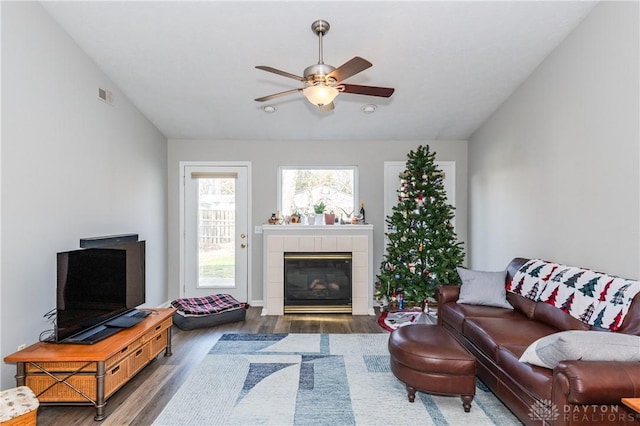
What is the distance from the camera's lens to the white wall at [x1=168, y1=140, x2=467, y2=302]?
18.3 feet

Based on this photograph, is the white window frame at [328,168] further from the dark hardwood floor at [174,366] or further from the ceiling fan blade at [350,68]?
the ceiling fan blade at [350,68]

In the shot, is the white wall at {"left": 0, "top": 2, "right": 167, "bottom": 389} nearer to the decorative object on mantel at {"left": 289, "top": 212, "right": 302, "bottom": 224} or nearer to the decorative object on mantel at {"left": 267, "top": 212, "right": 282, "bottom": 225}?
the decorative object on mantel at {"left": 267, "top": 212, "right": 282, "bottom": 225}

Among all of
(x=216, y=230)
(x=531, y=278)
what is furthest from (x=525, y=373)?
(x=216, y=230)

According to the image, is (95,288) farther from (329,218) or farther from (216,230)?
(329,218)

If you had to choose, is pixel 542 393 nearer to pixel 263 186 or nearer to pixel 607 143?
pixel 607 143

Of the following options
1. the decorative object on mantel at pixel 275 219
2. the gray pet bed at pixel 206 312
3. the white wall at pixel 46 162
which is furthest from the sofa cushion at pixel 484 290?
the white wall at pixel 46 162

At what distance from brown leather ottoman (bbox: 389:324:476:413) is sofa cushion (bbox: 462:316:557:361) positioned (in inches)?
10.6

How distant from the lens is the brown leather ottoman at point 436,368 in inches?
101

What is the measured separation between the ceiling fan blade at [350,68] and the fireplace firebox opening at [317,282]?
3026 millimetres

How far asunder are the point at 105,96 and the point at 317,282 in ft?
11.2

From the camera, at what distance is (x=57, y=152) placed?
3.18m

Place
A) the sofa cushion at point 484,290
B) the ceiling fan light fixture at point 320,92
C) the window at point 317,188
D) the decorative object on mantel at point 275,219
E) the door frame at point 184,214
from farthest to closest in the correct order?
the window at point 317,188, the door frame at point 184,214, the decorative object on mantel at point 275,219, the sofa cushion at point 484,290, the ceiling fan light fixture at point 320,92

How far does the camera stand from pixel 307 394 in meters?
2.84

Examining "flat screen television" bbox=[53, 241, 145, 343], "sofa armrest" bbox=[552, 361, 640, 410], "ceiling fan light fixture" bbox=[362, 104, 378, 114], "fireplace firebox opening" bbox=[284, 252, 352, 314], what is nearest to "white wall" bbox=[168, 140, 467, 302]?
"fireplace firebox opening" bbox=[284, 252, 352, 314]
